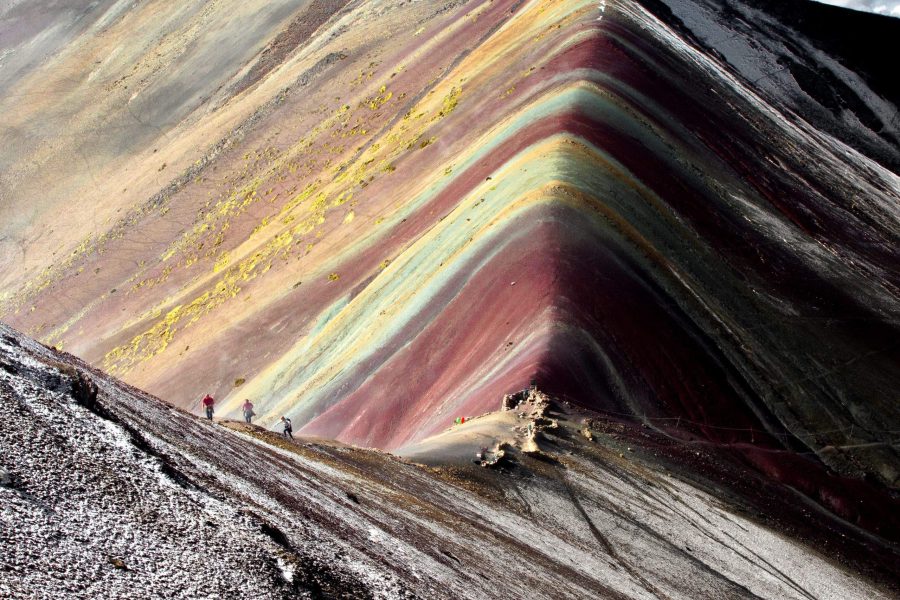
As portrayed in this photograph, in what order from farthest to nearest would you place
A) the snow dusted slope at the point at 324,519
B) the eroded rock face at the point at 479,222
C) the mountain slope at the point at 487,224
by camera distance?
the eroded rock face at the point at 479,222 < the mountain slope at the point at 487,224 < the snow dusted slope at the point at 324,519

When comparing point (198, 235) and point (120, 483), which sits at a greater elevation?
point (120, 483)

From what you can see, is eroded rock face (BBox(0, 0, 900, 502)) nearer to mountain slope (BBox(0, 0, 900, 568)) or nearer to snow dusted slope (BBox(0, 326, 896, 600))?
mountain slope (BBox(0, 0, 900, 568))

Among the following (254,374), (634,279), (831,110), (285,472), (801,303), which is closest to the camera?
(285,472)

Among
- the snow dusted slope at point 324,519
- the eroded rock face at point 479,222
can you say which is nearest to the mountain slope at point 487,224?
the eroded rock face at point 479,222

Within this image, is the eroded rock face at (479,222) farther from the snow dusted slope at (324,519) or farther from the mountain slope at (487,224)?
the snow dusted slope at (324,519)

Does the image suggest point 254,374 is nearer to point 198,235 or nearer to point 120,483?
point 198,235

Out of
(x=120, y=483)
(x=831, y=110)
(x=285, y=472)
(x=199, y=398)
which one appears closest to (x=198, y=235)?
(x=199, y=398)

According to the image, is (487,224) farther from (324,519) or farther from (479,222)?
(324,519)

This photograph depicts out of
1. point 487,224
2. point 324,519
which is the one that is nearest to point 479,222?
point 487,224
